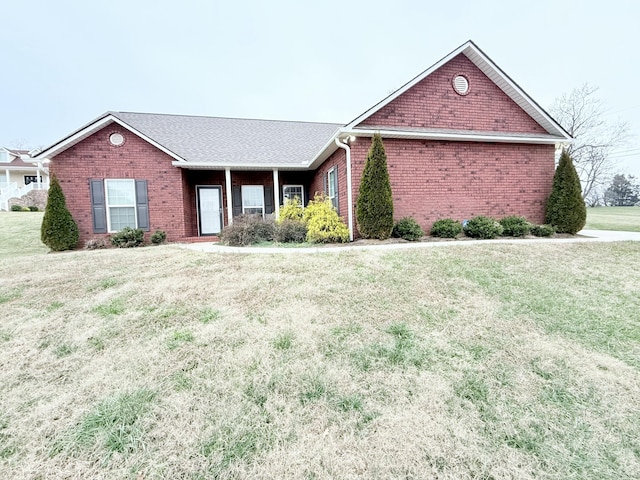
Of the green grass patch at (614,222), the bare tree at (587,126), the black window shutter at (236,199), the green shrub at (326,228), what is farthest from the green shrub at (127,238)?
the bare tree at (587,126)

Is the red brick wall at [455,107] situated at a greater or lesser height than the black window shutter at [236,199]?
greater

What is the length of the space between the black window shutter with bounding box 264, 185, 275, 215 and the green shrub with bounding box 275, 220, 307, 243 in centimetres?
425

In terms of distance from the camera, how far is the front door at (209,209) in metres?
12.7

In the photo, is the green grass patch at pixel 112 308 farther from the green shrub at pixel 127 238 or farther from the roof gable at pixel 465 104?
the roof gable at pixel 465 104

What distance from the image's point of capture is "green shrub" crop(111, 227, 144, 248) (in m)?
10.1

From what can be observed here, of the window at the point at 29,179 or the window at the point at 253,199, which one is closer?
the window at the point at 253,199

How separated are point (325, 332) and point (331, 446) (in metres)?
1.35

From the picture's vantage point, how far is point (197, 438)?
6.88ft

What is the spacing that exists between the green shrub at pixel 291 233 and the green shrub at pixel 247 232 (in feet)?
1.28

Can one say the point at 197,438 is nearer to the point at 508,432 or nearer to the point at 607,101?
the point at 508,432

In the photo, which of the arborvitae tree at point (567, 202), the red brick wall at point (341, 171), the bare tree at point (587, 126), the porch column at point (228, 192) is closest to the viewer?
the red brick wall at point (341, 171)

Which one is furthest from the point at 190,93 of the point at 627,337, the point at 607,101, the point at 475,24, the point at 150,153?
the point at 607,101

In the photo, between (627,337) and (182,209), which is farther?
(182,209)

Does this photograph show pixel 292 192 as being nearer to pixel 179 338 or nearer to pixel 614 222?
pixel 179 338
